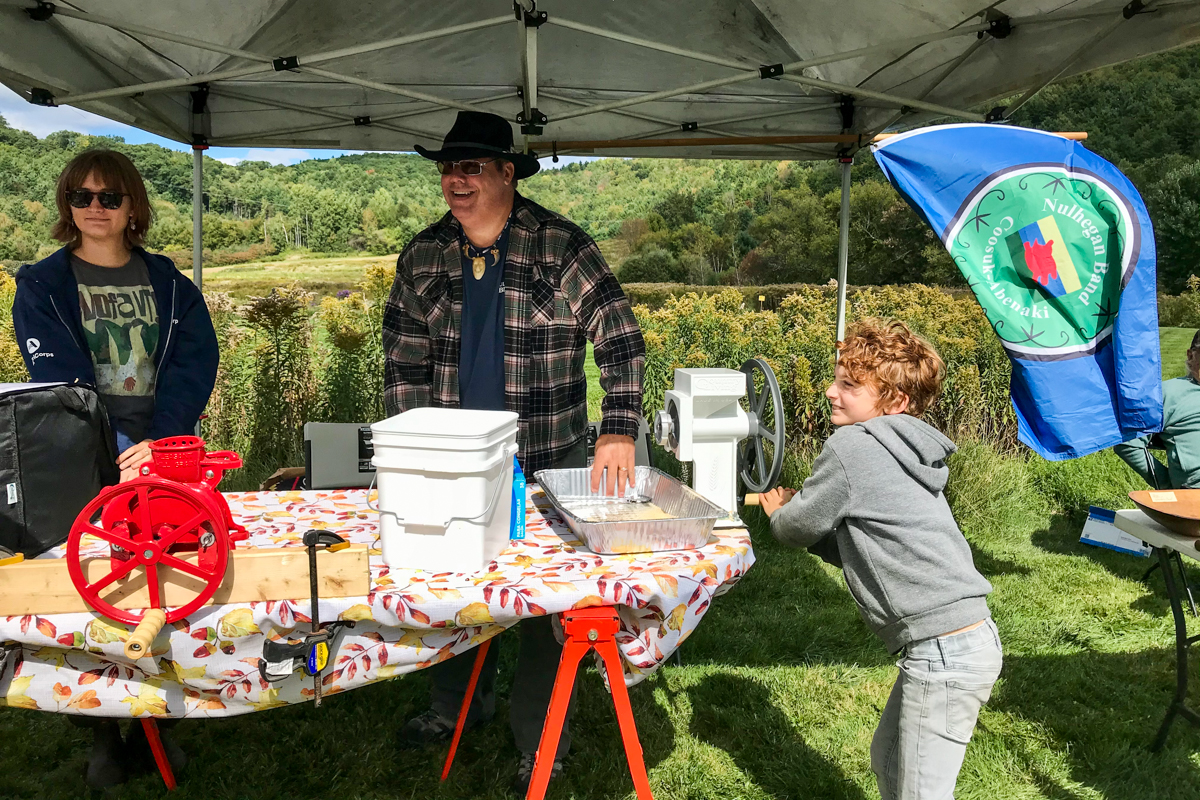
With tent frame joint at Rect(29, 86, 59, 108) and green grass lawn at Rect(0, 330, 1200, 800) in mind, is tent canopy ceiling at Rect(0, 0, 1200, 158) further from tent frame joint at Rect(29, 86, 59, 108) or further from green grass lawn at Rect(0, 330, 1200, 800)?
green grass lawn at Rect(0, 330, 1200, 800)

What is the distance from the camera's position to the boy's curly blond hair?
190 cm

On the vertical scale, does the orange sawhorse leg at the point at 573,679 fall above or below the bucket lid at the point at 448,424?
below

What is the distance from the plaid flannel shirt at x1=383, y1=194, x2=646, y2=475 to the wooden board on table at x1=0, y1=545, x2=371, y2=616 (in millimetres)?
974

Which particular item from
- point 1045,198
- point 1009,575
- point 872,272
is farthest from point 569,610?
point 872,272

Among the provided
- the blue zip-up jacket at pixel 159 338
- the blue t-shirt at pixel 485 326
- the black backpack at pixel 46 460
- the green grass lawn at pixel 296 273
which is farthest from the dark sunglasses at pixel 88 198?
the green grass lawn at pixel 296 273

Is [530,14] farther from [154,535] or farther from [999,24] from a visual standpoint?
[154,535]

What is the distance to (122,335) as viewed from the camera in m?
2.33

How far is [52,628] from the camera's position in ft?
4.63

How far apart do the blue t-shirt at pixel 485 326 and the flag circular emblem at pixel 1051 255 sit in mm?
1399

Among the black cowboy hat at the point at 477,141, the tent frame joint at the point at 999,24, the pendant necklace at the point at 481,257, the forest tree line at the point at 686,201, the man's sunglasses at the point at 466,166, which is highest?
the forest tree line at the point at 686,201

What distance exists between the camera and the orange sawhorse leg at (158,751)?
7.59ft

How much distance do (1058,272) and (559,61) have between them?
2.38m

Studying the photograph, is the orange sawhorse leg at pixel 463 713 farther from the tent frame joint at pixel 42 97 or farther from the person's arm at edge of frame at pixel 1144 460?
the person's arm at edge of frame at pixel 1144 460

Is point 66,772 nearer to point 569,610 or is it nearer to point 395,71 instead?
A: point 569,610
